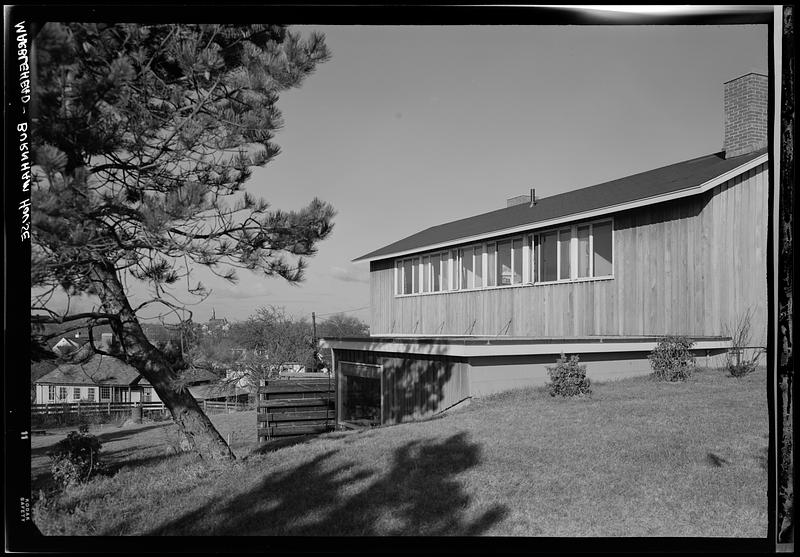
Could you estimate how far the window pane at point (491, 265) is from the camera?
46.6ft

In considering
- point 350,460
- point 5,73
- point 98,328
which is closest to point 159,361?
point 98,328

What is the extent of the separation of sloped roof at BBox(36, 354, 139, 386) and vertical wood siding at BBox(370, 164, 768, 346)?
8046 mm

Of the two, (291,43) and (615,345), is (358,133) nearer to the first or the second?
(291,43)

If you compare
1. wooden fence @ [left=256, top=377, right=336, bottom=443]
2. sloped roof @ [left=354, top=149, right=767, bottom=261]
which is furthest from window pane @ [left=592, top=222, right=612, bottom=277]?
wooden fence @ [left=256, top=377, right=336, bottom=443]

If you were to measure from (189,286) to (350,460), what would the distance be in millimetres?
2424

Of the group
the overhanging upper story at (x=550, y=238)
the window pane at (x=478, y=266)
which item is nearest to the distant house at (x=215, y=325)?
the overhanging upper story at (x=550, y=238)

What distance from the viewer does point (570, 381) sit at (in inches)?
351

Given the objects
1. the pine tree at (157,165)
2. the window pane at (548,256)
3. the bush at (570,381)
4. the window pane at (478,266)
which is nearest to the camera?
the pine tree at (157,165)

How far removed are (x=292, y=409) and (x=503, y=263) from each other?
558 cm

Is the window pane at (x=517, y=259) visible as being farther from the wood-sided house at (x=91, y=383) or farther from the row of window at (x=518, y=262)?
the wood-sided house at (x=91, y=383)

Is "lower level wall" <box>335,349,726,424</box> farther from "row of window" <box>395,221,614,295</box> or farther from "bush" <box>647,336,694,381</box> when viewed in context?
"row of window" <box>395,221,614,295</box>

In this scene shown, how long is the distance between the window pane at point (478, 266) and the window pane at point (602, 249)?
11.2 ft

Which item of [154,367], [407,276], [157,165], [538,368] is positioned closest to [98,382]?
[154,367]

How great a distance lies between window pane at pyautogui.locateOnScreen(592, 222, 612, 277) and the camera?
11.5m
